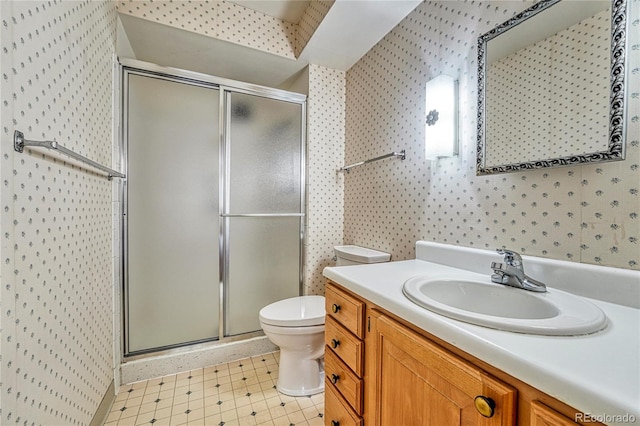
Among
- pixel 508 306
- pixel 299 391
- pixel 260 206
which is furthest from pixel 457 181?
pixel 299 391

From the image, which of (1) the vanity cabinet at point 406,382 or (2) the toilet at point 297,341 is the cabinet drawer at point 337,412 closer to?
(1) the vanity cabinet at point 406,382

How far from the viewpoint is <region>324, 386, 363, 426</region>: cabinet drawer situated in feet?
3.22

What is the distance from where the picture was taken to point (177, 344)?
1.79 meters

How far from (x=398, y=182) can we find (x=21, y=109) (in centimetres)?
155

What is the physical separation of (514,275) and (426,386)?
0.47m

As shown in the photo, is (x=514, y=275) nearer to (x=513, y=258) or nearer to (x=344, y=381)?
(x=513, y=258)

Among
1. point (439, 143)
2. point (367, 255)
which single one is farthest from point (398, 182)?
point (367, 255)

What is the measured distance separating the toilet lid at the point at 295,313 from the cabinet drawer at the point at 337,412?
14.6 inches

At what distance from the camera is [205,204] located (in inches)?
72.8

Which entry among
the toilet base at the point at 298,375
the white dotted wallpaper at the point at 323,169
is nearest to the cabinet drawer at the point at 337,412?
the toilet base at the point at 298,375

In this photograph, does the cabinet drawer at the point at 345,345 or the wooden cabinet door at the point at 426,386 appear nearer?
the wooden cabinet door at the point at 426,386

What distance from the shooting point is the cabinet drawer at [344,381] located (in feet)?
3.14

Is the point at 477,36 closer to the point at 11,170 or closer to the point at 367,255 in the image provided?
the point at 367,255

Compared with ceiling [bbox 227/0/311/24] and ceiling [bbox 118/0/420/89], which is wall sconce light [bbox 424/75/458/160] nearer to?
ceiling [bbox 118/0/420/89]
